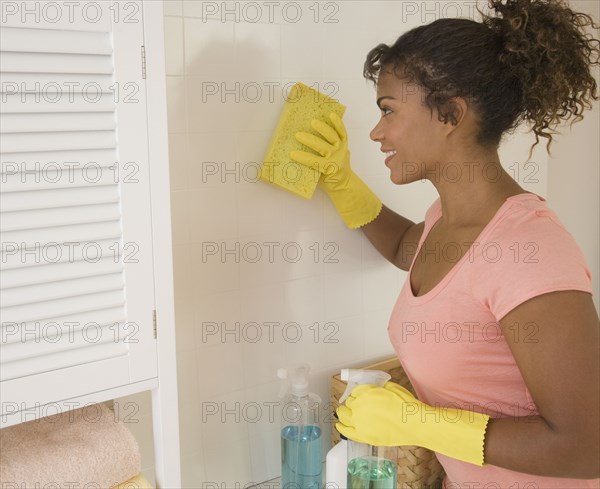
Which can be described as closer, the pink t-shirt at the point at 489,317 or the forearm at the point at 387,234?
the pink t-shirt at the point at 489,317

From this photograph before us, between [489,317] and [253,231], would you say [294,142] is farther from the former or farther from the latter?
[489,317]

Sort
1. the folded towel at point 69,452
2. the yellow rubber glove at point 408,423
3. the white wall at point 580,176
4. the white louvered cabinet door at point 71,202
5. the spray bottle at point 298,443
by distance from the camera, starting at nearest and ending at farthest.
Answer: the white louvered cabinet door at point 71,202 < the folded towel at point 69,452 < the yellow rubber glove at point 408,423 < the spray bottle at point 298,443 < the white wall at point 580,176

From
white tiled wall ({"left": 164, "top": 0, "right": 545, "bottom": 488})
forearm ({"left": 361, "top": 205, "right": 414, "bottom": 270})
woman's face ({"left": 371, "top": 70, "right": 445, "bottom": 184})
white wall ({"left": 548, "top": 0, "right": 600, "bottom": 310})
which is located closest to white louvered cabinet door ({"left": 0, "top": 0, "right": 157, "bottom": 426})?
white tiled wall ({"left": 164, "top": 0, "right": 545, "bottom": 488})

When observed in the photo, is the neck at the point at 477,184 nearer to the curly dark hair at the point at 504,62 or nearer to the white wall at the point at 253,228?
the curly dark hair at the point at 504,62

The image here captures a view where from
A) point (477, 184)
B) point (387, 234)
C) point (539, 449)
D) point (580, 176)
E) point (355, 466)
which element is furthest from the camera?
point (580, 176)

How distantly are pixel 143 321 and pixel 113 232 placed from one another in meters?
0.12

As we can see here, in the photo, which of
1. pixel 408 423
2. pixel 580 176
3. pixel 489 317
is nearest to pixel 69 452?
pixel 408 423

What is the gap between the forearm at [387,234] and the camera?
4.44ft

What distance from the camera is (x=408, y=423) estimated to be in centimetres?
100

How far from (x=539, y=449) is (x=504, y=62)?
543 millimetres

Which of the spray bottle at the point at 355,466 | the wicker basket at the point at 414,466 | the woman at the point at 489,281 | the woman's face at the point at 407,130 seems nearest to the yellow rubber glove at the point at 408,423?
the woman at the point at 489,281

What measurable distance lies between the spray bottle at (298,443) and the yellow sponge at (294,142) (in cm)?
34

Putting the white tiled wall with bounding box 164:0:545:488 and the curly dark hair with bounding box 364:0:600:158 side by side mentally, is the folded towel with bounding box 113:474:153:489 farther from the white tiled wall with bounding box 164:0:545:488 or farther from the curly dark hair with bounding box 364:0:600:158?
the curly dark hair with bounding box 364:0:600:158

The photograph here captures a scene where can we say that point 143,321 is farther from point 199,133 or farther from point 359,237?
point 359,237
